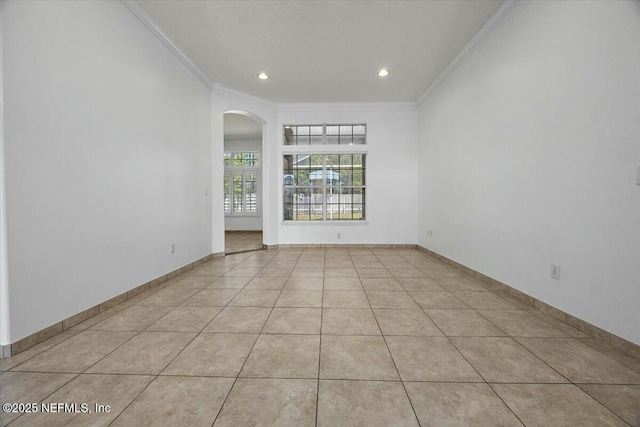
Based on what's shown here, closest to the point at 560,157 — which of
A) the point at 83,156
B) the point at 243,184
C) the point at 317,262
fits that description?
the point at 317,262

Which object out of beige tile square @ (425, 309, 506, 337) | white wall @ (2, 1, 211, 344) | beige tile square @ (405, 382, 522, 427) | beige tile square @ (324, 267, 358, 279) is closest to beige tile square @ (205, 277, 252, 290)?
white wall @ (2, 1, 211, 344)

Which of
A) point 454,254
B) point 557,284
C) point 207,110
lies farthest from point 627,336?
point 207,110

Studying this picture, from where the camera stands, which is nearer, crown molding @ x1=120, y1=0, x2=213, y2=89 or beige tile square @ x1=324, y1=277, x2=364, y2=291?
crown molding @ x1=120, y1=0, x2=213, y2=89

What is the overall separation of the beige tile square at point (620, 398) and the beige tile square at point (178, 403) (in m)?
1.82

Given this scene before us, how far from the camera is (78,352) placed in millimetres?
1625

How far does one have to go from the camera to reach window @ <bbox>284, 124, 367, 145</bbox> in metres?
5.61

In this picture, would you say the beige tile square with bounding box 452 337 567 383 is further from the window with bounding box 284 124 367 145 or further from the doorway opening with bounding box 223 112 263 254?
the doorway opening with bounding box 223 112 263 254

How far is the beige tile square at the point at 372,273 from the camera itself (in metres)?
3.35

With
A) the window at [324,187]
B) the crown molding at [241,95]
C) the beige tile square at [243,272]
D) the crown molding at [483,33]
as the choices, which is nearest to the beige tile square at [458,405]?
the beige tile square at [243,272]

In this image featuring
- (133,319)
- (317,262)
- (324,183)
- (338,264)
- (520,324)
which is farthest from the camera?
(324,183)

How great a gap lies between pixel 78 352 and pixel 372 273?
2.95 m

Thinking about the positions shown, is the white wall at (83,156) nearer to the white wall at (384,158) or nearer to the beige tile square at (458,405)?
the beige tile square at (458,405)

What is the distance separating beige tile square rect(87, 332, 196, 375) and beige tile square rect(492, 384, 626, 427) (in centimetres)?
186

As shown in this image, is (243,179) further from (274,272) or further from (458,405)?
(458,405)
